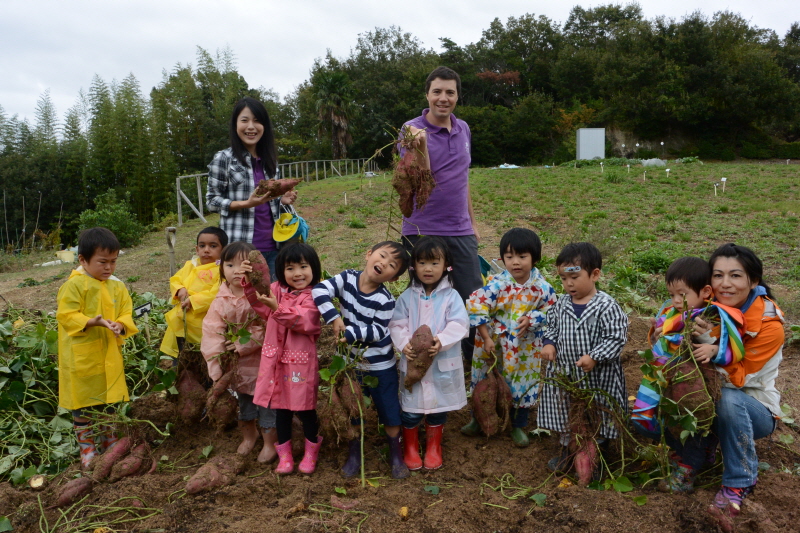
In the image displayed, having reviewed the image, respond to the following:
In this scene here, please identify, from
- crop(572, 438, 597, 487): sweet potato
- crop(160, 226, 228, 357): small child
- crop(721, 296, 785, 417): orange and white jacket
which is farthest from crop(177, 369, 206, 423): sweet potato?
crop(721, 296, 785, 417): orange and white jacket

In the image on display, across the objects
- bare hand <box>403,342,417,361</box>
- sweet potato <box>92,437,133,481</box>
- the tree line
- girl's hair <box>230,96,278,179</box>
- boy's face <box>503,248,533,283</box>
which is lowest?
sweet potato <box>92,437,133,481</box>

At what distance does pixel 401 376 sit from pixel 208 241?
52.6 inches

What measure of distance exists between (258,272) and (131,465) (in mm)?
1202

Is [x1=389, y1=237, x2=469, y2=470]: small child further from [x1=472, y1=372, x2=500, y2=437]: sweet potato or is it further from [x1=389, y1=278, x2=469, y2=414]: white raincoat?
[x1=472, y1=372, x2=500, y2=437]: sweet potato

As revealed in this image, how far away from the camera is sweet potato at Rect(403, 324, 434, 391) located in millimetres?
2611

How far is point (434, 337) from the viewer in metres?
2.67

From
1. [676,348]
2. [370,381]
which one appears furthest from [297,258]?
[676,348]

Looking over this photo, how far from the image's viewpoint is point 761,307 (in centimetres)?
233

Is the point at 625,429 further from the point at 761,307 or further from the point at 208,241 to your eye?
the point at 208,241

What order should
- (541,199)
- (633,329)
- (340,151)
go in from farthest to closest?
(340,151) → (541,199) → (633,329)

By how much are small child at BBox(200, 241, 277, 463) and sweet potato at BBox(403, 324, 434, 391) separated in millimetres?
794

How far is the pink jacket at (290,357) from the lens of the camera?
269cm

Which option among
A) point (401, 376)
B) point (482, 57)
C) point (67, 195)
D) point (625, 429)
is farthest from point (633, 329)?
point (482, 57)

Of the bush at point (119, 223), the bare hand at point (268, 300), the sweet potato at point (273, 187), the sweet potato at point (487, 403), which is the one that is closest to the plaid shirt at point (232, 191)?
the sweet potato at point (273, 187)
